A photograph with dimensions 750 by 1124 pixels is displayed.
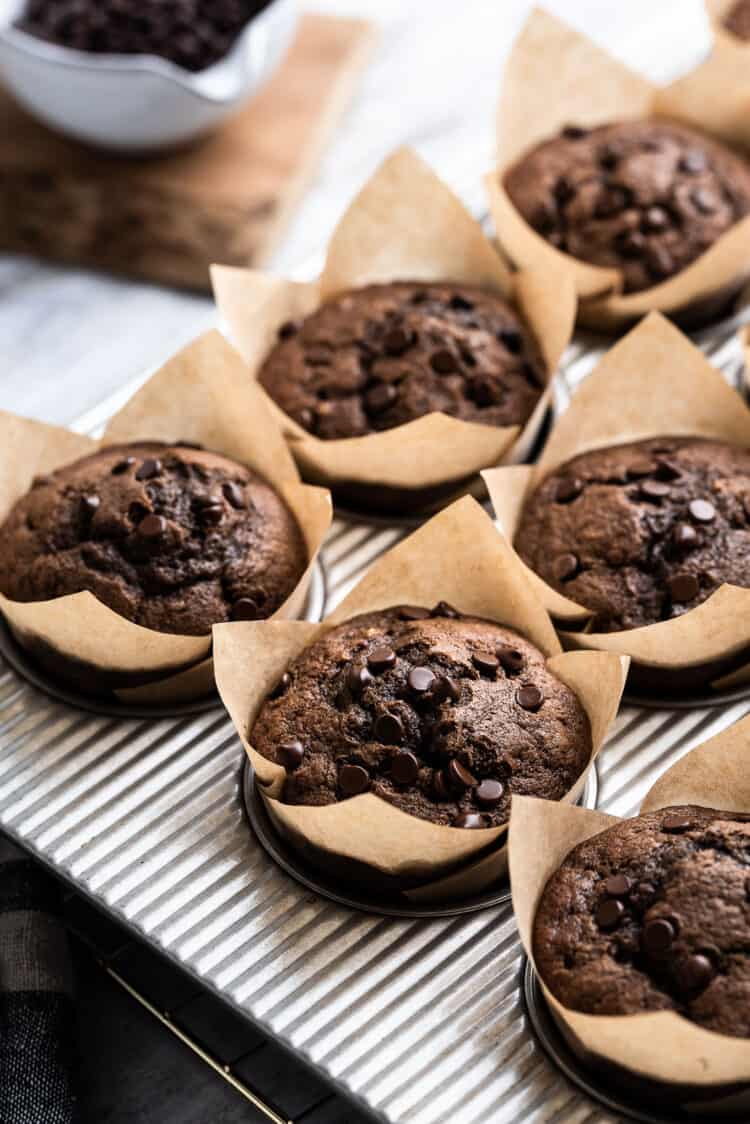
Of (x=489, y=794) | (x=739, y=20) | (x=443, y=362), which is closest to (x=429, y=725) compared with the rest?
(x=489, y=794)

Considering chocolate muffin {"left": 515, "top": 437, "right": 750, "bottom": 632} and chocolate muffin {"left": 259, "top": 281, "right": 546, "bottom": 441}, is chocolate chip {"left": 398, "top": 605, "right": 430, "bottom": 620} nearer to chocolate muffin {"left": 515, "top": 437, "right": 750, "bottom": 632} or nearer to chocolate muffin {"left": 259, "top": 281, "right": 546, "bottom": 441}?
chocolate muffin {"left": 515, "top": 437, "right": 750, "bottom": 632}

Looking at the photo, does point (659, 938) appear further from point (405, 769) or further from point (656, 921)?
point (405, 769)

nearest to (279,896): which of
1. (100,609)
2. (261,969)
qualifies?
(261,969)

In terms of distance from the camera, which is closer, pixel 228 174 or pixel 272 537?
pixel 272 537

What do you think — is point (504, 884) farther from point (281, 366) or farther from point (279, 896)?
point (281, 366)

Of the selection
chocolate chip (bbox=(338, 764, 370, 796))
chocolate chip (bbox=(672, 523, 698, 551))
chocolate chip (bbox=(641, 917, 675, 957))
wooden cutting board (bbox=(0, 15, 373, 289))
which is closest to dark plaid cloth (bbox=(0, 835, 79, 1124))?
chocolate chip (bbox=(338, 764, 370, 796))

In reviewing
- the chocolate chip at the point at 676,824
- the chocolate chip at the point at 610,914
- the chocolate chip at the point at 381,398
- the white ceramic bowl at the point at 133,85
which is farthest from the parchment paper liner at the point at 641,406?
the white ceramic bowl at the point at 133,85

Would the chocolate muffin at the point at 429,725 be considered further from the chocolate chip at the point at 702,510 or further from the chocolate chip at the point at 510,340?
the chocolate chip at the point at 510,340
